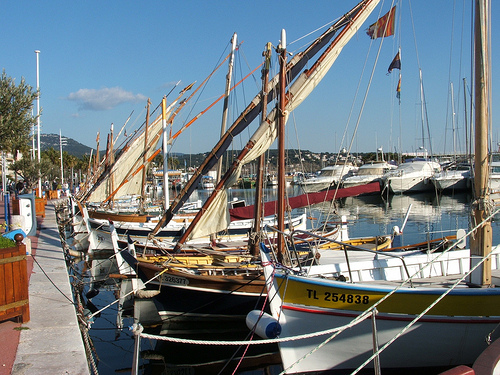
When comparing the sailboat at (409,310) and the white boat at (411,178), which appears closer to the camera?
the sailboat at (409,310)

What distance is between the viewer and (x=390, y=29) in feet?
54.5

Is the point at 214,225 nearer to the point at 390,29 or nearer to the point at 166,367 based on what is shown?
the point at 166,367

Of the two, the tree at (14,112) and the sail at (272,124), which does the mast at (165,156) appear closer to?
the tree at (14,112)

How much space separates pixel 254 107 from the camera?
14.1 metres

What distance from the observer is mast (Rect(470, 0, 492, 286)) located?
8492 mm

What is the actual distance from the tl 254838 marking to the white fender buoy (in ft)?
3.08

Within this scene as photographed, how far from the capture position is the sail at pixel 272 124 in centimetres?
1209

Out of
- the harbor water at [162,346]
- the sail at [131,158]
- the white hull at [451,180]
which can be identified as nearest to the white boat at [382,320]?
the harbor water at [162,346]

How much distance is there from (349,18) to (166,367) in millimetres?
10706

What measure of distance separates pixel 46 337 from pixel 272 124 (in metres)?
7.33

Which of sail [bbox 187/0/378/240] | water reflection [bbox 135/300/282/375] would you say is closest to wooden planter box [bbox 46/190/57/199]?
water reflection [bbox 135/300/282/375]

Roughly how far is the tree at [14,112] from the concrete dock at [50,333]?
6194 mm

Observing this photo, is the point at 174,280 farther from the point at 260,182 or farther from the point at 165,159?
the point at 165,159

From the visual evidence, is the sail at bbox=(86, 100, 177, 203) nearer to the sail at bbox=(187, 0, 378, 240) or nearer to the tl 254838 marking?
the sail at bbox=(187, 0, 378, 240)
